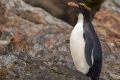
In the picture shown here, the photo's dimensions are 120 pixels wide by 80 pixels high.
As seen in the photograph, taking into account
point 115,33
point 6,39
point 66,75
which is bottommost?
point 115,33

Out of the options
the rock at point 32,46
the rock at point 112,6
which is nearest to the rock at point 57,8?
the rock at point 112,6

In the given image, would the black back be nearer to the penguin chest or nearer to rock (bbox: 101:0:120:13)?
the penguin chest

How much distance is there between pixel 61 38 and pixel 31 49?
2.80ft

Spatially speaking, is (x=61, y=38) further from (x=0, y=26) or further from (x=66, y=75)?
(x=66, y=75)

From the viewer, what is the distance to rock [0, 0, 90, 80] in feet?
17.6

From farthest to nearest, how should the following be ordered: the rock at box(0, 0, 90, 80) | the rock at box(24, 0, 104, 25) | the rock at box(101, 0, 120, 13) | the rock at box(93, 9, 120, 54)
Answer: the rock at box(24, 0, 104, 25) < the rock at box(101, 0, 120, 13) < the rock at box(93, 9, 120, 54) < the rock at box(0, 0, 90, 80)

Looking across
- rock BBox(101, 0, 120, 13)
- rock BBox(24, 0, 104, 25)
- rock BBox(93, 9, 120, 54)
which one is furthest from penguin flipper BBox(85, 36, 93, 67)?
rock BBox(24, 0, 104, 25)

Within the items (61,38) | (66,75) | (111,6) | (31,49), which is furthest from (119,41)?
(111,6)

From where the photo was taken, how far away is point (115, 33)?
11.4 m

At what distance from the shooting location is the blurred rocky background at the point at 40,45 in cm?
542

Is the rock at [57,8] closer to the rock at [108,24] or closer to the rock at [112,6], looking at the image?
the rock at [112,6]

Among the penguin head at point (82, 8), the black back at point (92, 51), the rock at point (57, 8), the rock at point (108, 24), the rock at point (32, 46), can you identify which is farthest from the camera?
the rock at point (57, 8)

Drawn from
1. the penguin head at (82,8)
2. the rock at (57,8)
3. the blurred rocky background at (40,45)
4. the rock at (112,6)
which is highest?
the penguin head at (82,8)

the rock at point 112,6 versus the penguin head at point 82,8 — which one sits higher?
the penguin head at point 82,8
